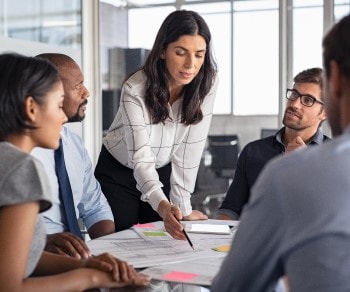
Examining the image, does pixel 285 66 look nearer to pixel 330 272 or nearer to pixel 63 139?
pixel 63 139

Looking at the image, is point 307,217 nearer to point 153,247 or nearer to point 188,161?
point 153,247

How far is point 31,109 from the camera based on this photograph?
4.83 ft

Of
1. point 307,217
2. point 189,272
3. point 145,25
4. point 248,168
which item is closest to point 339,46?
point 307,217

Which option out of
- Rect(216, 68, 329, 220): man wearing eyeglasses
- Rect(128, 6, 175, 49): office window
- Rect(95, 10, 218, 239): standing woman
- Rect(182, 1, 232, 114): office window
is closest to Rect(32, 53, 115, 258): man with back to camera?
Rect(95, 10, 218, 239): standing woman

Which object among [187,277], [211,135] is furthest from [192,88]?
[211,135]

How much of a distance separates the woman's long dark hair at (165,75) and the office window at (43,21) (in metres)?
2.20

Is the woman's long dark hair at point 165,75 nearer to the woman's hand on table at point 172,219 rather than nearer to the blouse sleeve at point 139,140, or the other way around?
the blouse sleeve at point 139,140

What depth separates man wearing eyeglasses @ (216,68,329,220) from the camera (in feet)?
9.49

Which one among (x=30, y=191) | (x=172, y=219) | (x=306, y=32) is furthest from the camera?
(x=306, y=32)

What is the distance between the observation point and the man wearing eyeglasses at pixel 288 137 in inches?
114

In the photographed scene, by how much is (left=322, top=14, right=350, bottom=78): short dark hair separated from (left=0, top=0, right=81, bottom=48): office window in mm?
3798

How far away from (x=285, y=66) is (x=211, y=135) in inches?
40.3

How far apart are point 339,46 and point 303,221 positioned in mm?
292

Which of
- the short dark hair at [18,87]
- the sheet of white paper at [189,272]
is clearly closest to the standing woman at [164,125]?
the sheet of white paper at [189,272]
